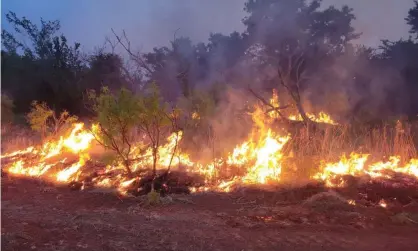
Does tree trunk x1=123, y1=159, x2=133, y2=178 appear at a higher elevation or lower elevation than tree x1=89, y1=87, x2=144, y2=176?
lower

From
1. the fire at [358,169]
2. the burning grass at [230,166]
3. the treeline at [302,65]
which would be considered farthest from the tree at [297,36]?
the fire at [358,169]

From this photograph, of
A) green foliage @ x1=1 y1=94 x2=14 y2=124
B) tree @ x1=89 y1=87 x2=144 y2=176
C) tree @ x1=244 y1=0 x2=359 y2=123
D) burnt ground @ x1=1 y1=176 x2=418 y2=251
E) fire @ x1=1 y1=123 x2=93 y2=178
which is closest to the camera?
burnt ground @ x1=1 y1=176 x2=418 y2=251

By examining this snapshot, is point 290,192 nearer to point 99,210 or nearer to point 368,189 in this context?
point 368,189

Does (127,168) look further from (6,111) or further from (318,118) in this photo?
(6,111)

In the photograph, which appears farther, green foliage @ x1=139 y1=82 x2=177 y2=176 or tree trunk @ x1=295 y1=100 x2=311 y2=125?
tree trunk @ x1=295 y1=100 x2=311 y2=125

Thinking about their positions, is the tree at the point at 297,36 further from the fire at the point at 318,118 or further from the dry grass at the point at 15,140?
the dry grass at the point at 15,140

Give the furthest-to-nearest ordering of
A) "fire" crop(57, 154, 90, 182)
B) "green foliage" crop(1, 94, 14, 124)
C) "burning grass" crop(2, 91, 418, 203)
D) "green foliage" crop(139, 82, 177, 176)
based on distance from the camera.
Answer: "green foliage" crop(1, 94, 14, 124) → "fire" crop(57, 154, 90, 182) → "burning grass" crop(2, 91, 418, 203) → "green foliage" crop(139, 82, 177, 176)

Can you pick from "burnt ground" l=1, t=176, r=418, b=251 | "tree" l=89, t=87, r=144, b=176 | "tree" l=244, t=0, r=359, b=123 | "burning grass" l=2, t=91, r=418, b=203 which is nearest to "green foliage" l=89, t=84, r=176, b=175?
"tree" l=89, t=87, r=144, b=176

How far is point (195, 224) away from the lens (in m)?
5.98

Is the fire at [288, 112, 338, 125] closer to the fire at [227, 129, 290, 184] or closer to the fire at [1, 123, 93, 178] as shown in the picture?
the fire at [227, 129, 290, 184]

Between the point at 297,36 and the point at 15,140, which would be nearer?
the point at 15,140

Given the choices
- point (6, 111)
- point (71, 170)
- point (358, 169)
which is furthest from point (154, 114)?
point (6, 111)

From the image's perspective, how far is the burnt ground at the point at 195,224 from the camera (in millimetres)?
5074

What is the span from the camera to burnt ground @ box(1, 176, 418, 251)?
5.07 meters
